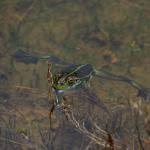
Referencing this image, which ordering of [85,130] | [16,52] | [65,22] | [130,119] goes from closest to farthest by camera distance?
1. [85,130]
2. [130,119]
3. [16,52]
4. [65,22]

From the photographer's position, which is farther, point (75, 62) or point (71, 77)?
point (75, 62)

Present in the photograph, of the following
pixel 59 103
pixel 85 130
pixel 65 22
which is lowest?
pixel 85 130

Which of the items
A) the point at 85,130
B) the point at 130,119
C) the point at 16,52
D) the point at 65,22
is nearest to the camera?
the point at 85,130

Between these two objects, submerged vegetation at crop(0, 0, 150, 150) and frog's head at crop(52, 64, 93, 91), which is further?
submerged vegetation at crop(0, 0, 150, 150)

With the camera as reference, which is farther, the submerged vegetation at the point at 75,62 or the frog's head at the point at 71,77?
the submerged vegetation at the point at 75,62

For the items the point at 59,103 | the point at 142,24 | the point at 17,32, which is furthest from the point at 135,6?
the point at 59,103

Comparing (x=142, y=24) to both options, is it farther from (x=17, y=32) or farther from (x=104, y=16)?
(x=17, y=32)

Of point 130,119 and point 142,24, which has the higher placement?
point 142,24

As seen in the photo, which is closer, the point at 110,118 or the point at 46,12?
the point at 110,118
